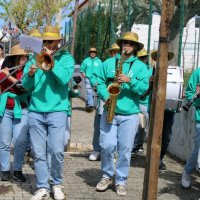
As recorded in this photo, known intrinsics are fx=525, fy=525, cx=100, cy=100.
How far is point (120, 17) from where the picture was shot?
554 inches

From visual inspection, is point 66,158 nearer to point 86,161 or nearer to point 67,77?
point 86,161

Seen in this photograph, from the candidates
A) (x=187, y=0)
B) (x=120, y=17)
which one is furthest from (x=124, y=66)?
(x=120, y=17)

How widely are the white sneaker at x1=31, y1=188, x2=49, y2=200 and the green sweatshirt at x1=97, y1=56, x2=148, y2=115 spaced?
130 cm

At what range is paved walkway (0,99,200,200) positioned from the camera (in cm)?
643

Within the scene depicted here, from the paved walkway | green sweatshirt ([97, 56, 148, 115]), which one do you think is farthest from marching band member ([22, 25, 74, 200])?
green sweatshirt ([97, 56, 148, 115])

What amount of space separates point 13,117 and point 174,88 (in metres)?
2.21

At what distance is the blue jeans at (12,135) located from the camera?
22.2ft

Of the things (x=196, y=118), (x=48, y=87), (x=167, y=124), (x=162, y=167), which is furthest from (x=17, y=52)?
(x=162, y=167)

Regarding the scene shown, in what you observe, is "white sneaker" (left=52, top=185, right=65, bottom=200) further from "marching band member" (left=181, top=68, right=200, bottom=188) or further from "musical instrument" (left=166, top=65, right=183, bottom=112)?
"musical instrument" (left=166, top=65, right=183, bottom=112)

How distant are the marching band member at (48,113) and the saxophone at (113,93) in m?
0.56

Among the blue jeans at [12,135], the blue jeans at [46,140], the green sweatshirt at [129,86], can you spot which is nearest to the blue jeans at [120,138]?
the green sweatshirt at [129,86]

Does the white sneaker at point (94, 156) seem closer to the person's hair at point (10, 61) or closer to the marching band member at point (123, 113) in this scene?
the marching band member at point (123, 113)

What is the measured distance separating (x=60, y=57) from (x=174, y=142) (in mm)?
4048

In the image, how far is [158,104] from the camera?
4441 millimetres
